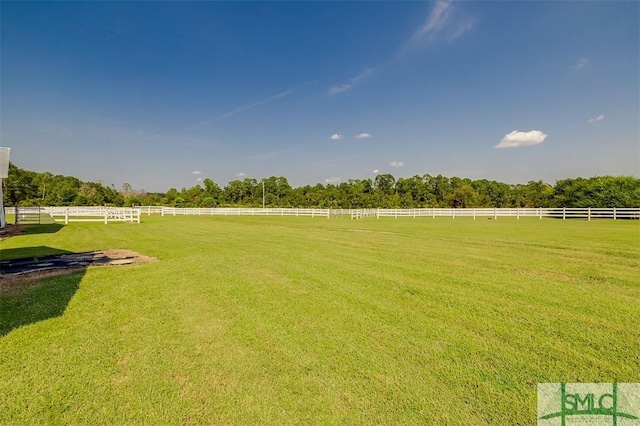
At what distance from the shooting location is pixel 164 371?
2.83 m

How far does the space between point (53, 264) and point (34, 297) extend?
3082 millimetres

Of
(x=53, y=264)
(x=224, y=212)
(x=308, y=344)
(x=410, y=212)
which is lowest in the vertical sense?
(x=308, y=344)

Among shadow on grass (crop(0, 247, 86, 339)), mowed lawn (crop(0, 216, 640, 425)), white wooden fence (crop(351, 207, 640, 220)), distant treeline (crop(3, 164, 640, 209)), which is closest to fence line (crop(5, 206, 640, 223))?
white wooden fence (crop(351, 207, 640, 220))

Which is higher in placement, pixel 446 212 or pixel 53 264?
pixel 446 212

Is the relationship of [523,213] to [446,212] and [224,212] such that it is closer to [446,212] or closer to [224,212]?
[446,212]

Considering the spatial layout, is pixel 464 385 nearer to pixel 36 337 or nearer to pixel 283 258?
pixel 36 337

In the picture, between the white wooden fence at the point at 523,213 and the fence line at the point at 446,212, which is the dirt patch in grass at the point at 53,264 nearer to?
the fence line at the point at 446,212

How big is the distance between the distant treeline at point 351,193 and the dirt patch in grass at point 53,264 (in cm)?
4092

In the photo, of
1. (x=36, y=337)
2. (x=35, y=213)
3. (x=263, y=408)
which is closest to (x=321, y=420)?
(x=263, y=408)

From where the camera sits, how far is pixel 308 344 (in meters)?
3.34

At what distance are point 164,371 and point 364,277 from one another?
4.12 metres

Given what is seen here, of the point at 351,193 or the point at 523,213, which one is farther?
the point at 351,193

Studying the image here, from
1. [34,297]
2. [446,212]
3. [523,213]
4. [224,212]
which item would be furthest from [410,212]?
[34,297]

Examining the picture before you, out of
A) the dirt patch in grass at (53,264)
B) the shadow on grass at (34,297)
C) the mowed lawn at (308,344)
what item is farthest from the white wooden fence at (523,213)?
the shadow on grass at (34,297)
